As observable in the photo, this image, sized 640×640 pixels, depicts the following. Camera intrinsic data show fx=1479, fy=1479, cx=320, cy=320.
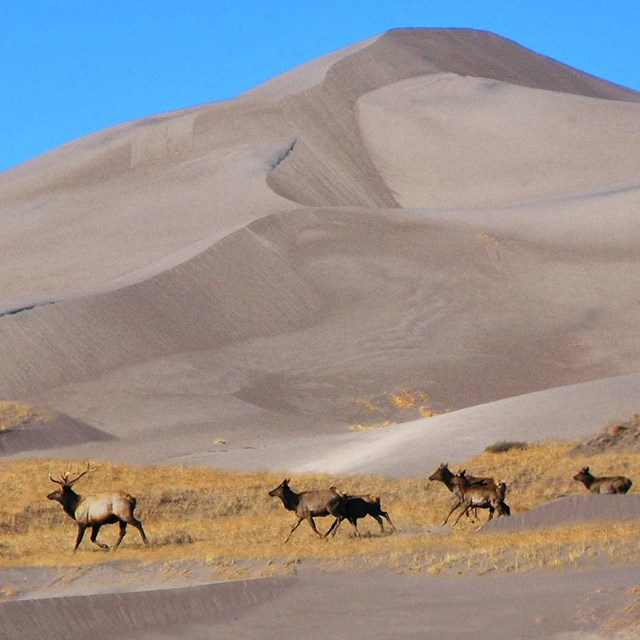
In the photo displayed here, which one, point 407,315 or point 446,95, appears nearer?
point 407,315

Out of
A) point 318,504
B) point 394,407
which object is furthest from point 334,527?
point 394,407

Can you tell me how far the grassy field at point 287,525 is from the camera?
14938 millimetres

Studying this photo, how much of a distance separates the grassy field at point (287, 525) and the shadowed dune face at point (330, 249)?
40.3ft

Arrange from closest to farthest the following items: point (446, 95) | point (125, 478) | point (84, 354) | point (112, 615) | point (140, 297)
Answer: point (112, 615) → point (125, 478) → point (84, 354) → point (140, 297) → point (446, 95)

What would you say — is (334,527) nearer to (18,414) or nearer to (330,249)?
(18,414)

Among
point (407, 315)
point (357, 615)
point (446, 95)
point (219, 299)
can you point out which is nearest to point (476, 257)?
point (407, 315)

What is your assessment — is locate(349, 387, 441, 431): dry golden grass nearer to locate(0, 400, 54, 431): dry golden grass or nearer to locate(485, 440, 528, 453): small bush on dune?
locate(0, 400, 54, 431): dry golden grass

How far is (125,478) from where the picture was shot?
27.9 m

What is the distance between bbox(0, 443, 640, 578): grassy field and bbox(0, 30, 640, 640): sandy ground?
81 cm

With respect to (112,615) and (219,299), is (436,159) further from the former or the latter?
(112,615)

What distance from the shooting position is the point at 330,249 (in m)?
59.0

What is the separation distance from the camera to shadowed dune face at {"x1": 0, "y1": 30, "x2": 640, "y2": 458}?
150 feet

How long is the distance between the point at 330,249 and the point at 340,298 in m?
4.58

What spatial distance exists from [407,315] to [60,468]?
2518 cm
